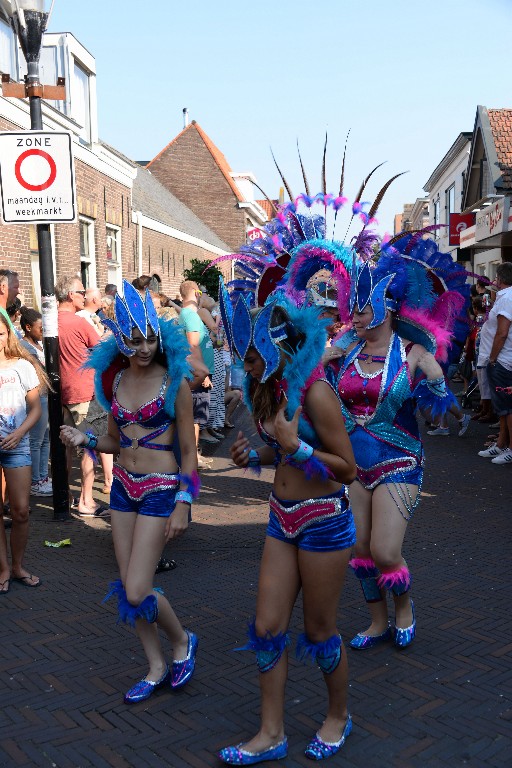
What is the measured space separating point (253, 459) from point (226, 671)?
138 cm

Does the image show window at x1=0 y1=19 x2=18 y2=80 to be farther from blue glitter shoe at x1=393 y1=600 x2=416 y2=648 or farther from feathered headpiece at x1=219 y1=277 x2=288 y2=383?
blue glitter shoe at x1=393 y1=600 x2=416 y2=648

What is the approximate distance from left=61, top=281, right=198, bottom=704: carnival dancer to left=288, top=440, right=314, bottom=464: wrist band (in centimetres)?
91

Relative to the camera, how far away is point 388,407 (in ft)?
12.6

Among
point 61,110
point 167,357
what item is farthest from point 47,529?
point 61,110

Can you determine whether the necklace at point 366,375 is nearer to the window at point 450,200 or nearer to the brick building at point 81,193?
the brick building at point 81,193

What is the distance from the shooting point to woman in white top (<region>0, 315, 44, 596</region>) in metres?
4.80

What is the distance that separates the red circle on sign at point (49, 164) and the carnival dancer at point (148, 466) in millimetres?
3062

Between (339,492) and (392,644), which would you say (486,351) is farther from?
(339,492)

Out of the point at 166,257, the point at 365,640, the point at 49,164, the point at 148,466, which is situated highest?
the point at 49,164

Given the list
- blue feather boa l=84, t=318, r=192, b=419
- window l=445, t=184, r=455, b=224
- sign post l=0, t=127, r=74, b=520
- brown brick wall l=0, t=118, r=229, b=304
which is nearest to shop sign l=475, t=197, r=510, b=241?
brown brick wall l=0, t=118, r=229, b=304

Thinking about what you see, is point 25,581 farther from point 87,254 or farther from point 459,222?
point 459,222

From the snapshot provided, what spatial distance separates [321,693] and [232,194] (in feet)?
146

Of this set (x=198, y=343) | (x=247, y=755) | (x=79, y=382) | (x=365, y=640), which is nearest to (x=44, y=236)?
(x=79, y=382)

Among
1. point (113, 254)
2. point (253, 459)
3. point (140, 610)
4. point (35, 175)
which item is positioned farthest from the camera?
point (113, 254)
